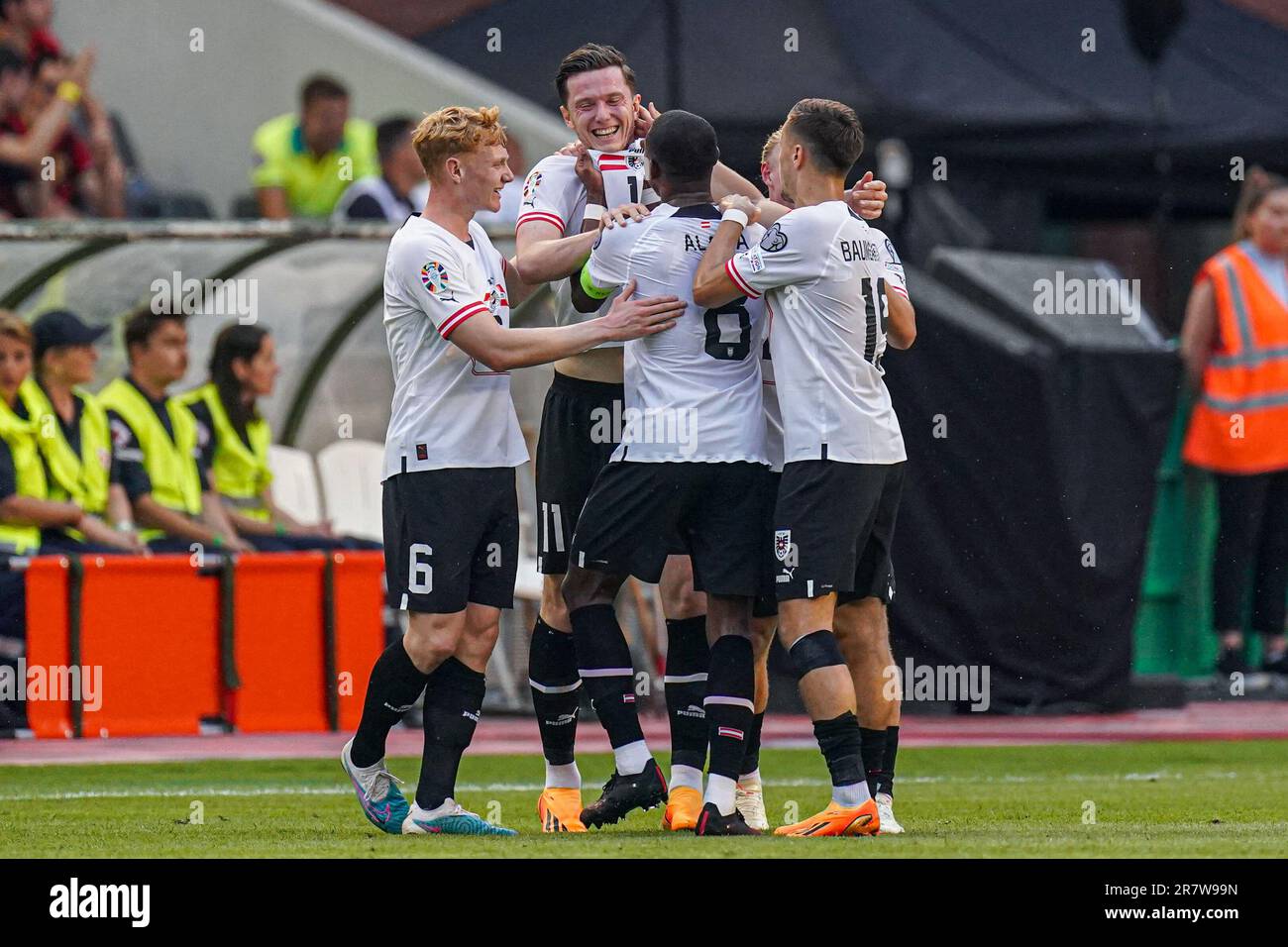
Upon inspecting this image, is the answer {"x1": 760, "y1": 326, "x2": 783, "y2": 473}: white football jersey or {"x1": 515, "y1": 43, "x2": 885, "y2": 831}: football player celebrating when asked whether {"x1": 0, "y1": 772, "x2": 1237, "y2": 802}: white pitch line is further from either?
{"x1": 760, "y1": 326, "x2": 783, "y2": 473}: white football jersey

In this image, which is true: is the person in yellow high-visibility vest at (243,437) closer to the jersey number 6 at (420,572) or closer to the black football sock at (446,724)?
the black football sock at (446,724)

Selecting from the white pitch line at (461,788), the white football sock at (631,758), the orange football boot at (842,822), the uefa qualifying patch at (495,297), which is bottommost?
the white pitch line at (461,788)

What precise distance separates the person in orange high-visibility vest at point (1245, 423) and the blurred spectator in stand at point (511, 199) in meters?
4.03

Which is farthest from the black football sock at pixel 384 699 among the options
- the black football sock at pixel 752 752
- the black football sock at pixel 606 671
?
the black football sock at pixel 752 752

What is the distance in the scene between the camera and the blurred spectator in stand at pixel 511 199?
44.0 feet

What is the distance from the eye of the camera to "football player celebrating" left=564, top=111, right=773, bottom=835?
7465 mm

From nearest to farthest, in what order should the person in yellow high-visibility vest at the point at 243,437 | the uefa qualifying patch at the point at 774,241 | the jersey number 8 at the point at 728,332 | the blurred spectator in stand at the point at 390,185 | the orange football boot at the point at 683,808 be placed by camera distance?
the uefa qualifying patch at the point at 774,241
the jersey number 8 at the point at 728,332
the orange football boot at the point at 683,808
the person in yellow high-visibility vest at the point at 243,437
the blurred spectator in stand at the point at 390,185

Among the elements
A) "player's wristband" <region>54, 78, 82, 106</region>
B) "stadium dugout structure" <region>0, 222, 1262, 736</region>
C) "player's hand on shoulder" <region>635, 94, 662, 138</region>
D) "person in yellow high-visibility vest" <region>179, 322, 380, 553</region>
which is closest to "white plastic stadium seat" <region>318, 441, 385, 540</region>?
"stadium dugout structure" <region>0, 222, 1262, 736</region>

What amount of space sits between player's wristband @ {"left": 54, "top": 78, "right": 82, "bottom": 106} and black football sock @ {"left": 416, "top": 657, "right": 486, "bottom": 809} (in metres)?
9.46

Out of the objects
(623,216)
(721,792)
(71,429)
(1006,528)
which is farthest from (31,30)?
(721,792)

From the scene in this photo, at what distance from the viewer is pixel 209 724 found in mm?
12148
